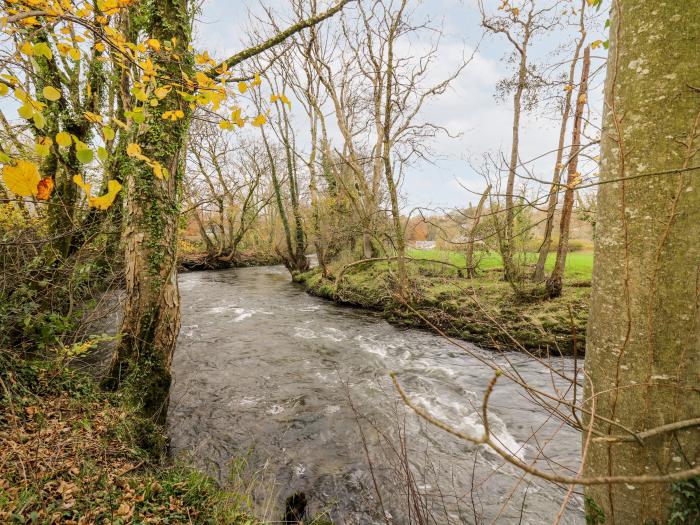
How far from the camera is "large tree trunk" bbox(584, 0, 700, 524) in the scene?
1.22 m

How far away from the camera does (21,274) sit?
455 centimetres

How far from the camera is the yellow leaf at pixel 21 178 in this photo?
1.40 meters

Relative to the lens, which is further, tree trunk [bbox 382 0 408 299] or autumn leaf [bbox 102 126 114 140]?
tree trunk [bbox 382 0 408 299]

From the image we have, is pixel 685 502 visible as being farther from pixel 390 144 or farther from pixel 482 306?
pixel 390 144

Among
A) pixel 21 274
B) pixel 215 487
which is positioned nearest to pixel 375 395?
pixel 215 487

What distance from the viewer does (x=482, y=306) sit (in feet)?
22.3

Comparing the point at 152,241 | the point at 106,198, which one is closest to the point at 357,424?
the point at 152,241

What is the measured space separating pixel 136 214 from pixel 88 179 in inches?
194

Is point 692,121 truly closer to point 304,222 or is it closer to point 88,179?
point 88,179

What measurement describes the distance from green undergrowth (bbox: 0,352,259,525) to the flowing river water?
69cm

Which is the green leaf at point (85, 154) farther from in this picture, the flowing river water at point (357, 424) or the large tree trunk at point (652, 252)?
the large tree trunk at point (652, 252)

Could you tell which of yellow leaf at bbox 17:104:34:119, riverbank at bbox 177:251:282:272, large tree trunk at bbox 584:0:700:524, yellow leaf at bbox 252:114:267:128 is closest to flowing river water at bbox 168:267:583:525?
large tree trunk at bbox 584:0:700:524

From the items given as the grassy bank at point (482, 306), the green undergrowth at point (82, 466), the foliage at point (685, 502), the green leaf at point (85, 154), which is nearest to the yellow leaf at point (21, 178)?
the green leaf at point (85, 154)

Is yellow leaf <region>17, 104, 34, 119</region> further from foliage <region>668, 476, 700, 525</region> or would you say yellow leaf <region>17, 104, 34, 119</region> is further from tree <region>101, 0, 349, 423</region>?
foliage <region>668, 476, 700, 525</region>
